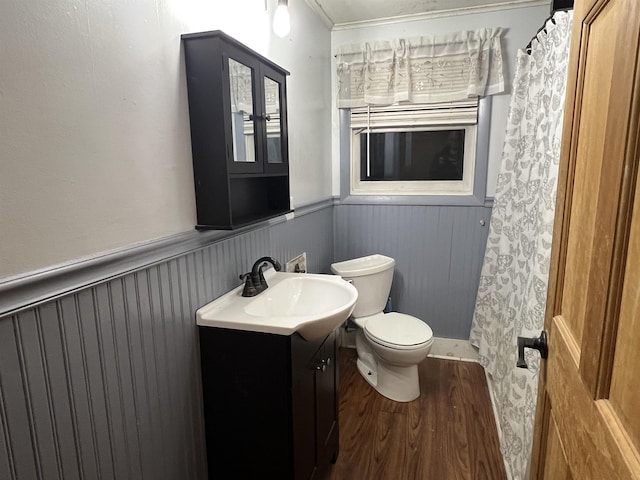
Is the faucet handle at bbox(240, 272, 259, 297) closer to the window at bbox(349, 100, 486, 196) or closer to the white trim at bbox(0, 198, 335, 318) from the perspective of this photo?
the white trim at bbox(0, 198, 335, 318)

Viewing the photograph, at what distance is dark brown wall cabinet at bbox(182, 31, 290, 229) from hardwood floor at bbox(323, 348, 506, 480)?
1.27 metres

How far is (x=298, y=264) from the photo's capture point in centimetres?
211

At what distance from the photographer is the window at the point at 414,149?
99.1 inches

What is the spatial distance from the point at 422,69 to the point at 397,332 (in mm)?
1667

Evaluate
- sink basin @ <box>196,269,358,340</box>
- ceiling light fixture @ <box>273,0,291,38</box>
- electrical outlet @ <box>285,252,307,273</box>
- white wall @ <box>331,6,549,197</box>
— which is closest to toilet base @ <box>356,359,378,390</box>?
electrical outlet @ <box>285,252,307,273</box>

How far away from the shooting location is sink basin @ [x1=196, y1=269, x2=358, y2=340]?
121 cm

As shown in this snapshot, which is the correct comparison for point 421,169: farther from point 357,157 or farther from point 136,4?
point 136,4

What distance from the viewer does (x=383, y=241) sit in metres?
2.74

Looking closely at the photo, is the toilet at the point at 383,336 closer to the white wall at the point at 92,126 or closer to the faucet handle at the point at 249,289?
the faucet handle at the point at 249,289

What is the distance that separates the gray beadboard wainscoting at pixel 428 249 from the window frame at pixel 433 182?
0.15 ft

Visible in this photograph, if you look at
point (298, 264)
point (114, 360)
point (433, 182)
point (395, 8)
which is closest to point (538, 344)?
point (114, 360)

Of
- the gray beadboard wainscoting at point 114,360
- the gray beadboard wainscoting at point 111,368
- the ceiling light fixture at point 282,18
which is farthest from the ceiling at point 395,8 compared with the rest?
the gray beadboard wainscoting at point 111,368

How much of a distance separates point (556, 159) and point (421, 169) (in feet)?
4.61

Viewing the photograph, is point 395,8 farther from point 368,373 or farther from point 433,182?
point 368,373
